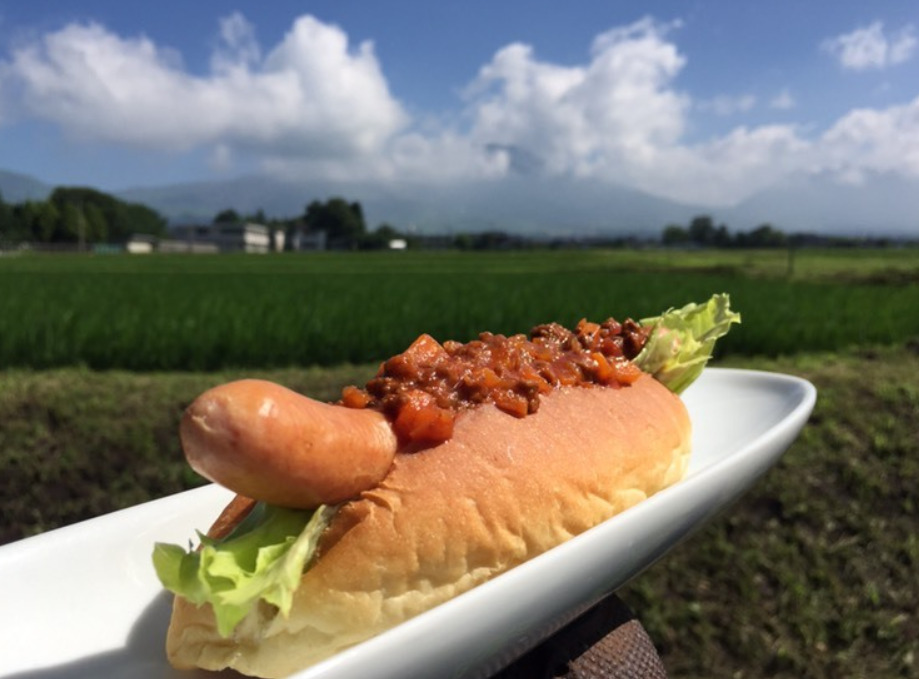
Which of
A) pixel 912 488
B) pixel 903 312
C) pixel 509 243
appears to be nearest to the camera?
pixel 912 488

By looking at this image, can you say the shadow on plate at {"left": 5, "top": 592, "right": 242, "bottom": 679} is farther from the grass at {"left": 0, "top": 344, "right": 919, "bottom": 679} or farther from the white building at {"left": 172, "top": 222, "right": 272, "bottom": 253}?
the white building at {"left": 172, "top": 222, "right": 272, "bottom": 253}

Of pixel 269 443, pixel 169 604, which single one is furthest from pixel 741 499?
pixel 269 443

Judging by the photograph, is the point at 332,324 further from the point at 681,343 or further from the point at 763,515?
the point at 681,343

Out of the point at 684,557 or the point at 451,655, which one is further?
the point at 684,557

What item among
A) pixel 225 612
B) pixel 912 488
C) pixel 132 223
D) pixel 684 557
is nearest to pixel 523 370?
pixel 225 612

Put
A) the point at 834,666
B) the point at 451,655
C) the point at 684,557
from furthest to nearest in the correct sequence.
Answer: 1. the point at 684,557
2. the point at 834,666
3. the point at 451,655

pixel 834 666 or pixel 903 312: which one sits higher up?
pixel 903 312

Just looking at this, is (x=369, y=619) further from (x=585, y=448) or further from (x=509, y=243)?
(x=509, y=243)

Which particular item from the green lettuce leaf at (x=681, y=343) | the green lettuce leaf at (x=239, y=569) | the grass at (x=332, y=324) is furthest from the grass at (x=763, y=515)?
the green lettuce leaf at (x=239, y=569)
